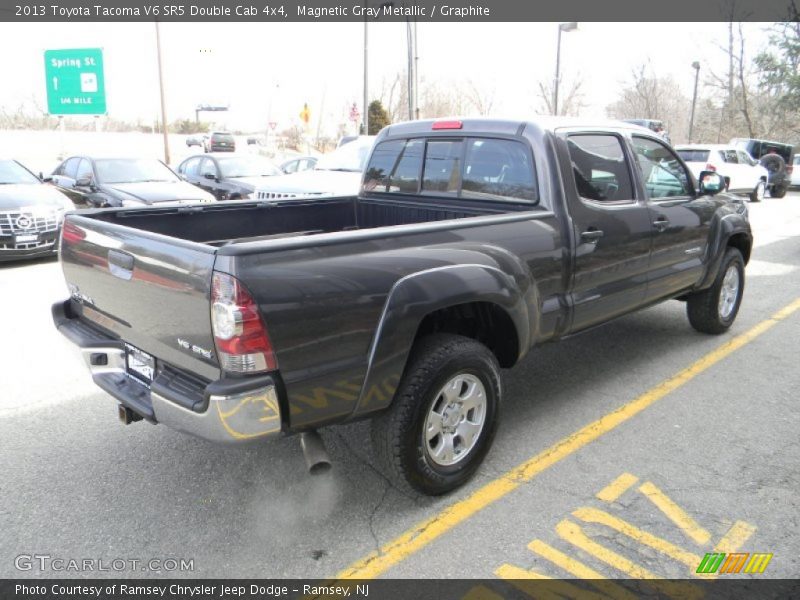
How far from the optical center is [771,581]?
2629mm

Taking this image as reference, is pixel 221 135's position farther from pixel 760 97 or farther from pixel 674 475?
pixel 674 475

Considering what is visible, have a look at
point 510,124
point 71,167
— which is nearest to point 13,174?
point 71,167

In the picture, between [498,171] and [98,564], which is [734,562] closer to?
[498,171]

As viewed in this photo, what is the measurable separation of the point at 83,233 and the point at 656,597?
3.14 m

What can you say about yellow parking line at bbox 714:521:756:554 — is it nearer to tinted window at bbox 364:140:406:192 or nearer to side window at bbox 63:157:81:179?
tinted window at bbox 364:140:406:192

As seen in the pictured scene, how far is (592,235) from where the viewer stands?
3861mm

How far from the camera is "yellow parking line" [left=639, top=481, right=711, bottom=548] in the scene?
2916 millimetres

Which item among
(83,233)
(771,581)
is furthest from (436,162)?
(771,581)

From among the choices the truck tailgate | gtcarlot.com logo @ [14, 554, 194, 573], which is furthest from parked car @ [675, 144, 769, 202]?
gtcarlot.com logo @ [14, 554, 194, 573]

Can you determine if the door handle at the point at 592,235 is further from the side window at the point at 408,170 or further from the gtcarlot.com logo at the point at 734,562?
the gtcarlot.com logo at the point at 734,562

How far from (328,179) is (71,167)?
5.95 metres

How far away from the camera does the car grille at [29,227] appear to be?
28.8 ft

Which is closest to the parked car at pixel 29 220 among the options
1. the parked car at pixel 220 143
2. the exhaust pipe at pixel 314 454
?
the exhaust pipe at pixel 314 454

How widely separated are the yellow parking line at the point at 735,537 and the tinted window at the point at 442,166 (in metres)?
2.50
